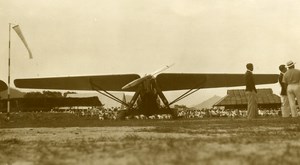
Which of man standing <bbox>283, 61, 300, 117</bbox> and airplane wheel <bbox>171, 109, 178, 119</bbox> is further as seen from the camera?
airplane wheel <bbox>171, 109, 178, 119</bbox>

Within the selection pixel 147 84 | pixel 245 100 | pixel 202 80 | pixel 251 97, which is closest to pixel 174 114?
pixel 147 84

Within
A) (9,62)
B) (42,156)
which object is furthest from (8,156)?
(9,62)

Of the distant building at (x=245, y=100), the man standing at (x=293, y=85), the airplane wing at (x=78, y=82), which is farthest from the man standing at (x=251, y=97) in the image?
the distant building at (x=245, y=100)

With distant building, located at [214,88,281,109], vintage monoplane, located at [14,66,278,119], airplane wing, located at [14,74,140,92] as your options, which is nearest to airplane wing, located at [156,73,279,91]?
vintage monoplane, located at [14,66,278,119]

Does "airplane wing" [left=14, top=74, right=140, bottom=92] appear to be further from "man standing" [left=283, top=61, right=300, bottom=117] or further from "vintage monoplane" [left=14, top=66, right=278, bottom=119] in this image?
"man standing" [left=283, top=61, right=300, bottom=117]

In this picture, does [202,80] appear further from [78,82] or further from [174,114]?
[78,82]

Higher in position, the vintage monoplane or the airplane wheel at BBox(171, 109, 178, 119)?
the vintage monoplane

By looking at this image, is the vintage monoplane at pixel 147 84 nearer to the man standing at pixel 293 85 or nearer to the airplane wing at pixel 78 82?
the airplane wing at pixel 78 82

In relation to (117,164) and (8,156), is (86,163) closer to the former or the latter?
(117,164)
